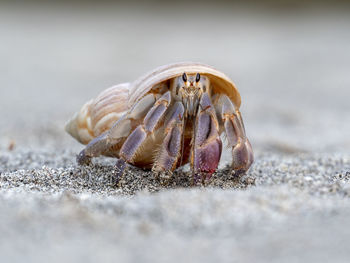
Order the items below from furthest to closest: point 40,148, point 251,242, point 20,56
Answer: point 20,56, point 40,148, point 251,242

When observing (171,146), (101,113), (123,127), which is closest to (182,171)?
(171,146)

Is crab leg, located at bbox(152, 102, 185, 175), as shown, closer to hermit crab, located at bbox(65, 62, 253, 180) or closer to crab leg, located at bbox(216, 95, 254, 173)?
hermit crab, located at bbox(65, 62, 253, 180)

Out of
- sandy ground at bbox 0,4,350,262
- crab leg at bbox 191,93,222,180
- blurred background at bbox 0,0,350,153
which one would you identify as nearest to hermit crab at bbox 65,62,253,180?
crab leg at bbox 191,93,222,180

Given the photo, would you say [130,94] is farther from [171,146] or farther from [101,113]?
[171,146]

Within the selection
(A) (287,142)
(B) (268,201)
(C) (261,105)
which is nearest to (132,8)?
(C) (261,105)

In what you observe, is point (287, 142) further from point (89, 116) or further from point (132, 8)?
point (132, 8)

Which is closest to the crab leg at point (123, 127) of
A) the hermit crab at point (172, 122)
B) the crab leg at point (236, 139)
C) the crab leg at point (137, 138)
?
the hermit crab at point (172, 122)
